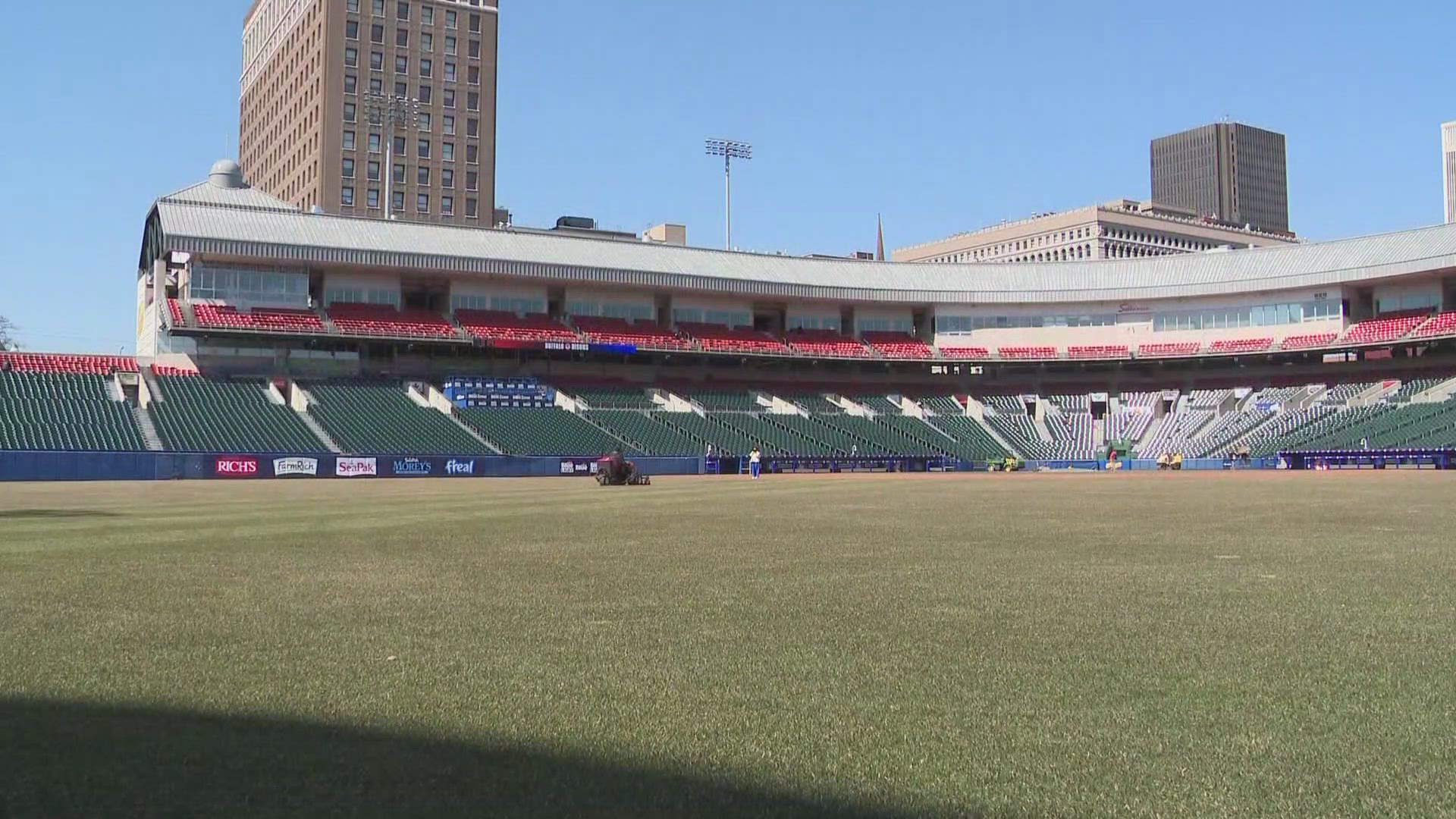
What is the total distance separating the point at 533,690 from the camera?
25.6 ft

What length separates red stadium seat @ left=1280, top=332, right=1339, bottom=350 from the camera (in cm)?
8112

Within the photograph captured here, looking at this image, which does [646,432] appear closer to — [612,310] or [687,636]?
[612,310]

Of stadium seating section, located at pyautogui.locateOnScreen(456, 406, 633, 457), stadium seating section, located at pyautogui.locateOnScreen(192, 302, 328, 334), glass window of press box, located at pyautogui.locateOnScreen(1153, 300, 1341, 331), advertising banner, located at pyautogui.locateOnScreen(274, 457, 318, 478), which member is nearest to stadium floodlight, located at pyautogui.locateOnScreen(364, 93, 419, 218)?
stadium seating section, located at pyautogui.locateOnScreen(192, 302, 328, 334)

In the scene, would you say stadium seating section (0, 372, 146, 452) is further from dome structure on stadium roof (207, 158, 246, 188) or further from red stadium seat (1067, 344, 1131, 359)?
red stadium seat (1067, 344, 1131, 359)

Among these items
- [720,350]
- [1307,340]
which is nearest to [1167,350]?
[1307,340]

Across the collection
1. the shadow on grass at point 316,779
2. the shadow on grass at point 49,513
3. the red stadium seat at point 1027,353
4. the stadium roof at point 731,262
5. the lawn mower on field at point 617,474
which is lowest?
the shadow on grass at point 316,779

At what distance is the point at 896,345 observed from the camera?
90375mm

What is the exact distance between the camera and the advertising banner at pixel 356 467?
5919 cm

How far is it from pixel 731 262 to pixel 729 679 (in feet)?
270

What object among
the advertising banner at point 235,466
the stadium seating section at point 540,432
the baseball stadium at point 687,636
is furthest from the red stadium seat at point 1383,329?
the advertising banner at point 235,466

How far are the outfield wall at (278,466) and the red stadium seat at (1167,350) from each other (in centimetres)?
3747

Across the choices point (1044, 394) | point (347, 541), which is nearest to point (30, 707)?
point (347, 541)

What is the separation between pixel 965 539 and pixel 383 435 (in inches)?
1969

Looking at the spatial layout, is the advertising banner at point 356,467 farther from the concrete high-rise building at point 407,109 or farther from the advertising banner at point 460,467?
the concrete high-rise building at point 407,109
